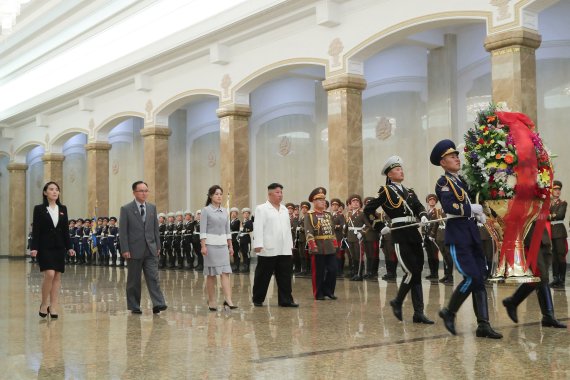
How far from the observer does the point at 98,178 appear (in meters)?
25.8

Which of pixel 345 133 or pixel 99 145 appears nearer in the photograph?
pixel 345 133

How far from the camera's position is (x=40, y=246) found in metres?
8.66

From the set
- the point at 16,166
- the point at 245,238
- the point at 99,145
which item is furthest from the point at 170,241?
the point at 16,166

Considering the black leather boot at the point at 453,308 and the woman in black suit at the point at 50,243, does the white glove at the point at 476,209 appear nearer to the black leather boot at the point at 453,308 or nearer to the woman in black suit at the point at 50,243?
the black leather boot at the point at 453,308

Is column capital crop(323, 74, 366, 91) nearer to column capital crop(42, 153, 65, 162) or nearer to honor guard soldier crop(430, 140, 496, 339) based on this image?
honor guard soldier crop(430, 140, 496, 339)

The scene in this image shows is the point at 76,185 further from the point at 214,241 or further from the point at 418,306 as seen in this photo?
the point at 418,306

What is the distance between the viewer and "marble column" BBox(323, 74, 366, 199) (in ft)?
52.4

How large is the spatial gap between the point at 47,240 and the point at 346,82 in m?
8.91

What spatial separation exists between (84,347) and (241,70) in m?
13.7

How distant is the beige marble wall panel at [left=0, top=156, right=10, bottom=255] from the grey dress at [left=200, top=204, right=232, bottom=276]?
28.9m

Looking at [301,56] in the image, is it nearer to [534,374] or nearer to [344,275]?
[344,275]

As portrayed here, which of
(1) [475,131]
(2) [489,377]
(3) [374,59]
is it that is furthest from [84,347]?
(3) [374,59]

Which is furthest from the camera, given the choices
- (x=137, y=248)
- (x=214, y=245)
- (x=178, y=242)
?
(x=178, y=242)

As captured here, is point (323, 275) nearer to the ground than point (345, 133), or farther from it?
nearer to the ground
